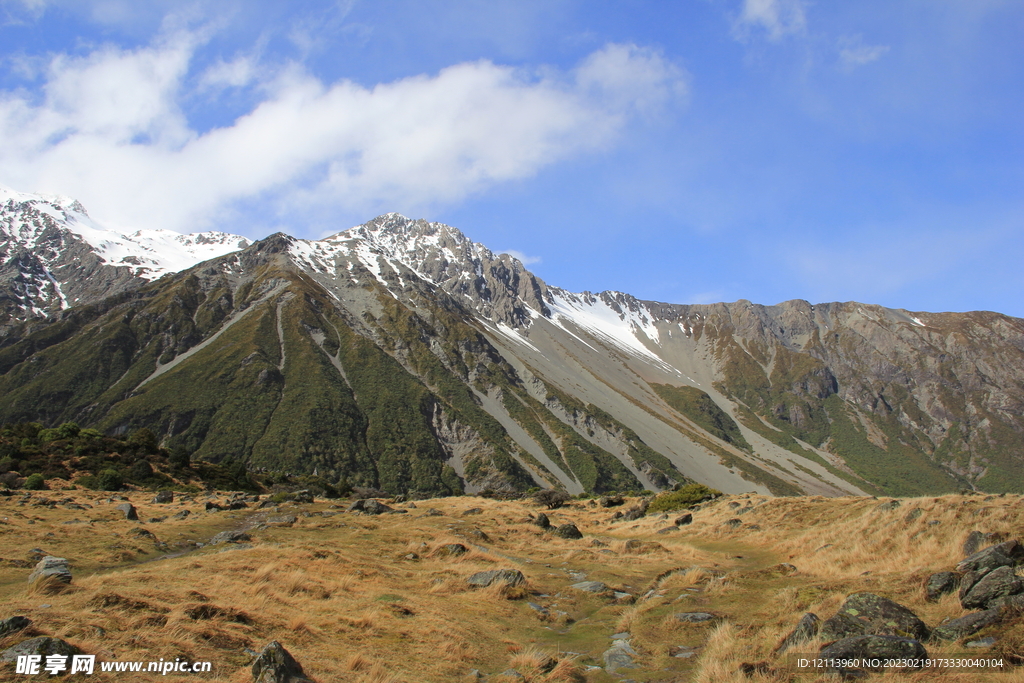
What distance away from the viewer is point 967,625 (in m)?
10.0

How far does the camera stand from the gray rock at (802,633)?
1096 cm

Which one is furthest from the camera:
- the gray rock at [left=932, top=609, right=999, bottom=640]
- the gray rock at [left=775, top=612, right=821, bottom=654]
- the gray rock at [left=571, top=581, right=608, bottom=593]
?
the gray rock at [left=571, top=581, right=608, bottom=593]

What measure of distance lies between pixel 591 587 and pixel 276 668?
13347 millimetres

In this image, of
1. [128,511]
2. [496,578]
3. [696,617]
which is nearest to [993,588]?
[696,617]

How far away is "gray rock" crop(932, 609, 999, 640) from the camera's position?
9891mm

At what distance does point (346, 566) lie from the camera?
64.9ft

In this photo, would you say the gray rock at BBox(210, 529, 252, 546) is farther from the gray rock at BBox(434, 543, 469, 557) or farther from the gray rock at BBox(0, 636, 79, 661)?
the gray rock at BBox(0, 636, 79, 661)

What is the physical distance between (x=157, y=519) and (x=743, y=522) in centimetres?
3579

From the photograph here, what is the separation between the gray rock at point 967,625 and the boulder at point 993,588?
3.14 ft

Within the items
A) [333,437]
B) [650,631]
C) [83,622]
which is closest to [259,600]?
[83,622]

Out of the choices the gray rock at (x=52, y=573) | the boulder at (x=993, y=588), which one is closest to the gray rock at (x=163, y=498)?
the gray rock at (x=52, y=573)

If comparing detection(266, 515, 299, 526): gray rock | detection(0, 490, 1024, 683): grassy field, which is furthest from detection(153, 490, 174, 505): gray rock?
detection(266, 515, 299, 526): gray rock

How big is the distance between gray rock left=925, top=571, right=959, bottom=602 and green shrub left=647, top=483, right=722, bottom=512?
36.1m

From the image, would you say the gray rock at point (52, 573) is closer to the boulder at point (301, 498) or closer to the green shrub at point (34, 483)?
the boulder at point (301, 498)
